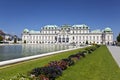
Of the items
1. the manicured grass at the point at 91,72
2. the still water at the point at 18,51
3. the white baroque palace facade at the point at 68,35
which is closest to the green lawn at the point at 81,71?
the manicured grass at the point at 91,72

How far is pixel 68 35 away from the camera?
492 feet

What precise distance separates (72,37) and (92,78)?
144 meters

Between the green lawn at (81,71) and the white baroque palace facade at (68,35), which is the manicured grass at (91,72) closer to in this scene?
the green lawn at (81,71)

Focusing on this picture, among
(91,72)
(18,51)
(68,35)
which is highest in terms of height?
(68,35)

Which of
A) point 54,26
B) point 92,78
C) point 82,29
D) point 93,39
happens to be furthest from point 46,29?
point 92,78

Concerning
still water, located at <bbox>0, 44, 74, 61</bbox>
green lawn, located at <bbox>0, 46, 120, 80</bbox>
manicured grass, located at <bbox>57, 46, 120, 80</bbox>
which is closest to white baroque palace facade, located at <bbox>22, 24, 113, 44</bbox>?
still water, located at <bbox>0, 44, 74, 61</bbox>

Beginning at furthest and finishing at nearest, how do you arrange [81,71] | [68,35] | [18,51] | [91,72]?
1. [68,35]
2. [18,51]
3. [81,71]
4. [91,72]

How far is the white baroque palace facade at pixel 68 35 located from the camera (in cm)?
14962

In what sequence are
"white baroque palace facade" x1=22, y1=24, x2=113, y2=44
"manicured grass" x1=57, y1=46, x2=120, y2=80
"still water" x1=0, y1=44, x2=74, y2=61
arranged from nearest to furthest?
"manicured grass" x1=57, y1=46, x2=120, y2=80 < "still water" x1=0, y1=44, x2=74, y2=61 < "white baroque palace facade" x1=22, y1=24, x2=113, y2=44

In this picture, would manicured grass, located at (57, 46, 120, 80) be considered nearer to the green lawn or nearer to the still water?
the green lawn

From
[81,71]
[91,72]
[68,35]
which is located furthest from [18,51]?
[68,35]

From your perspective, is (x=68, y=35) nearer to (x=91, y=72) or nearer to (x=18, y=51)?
(x=18, y=51)

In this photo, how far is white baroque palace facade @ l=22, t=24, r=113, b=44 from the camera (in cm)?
14962

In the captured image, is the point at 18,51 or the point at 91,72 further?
the point at 18,51
